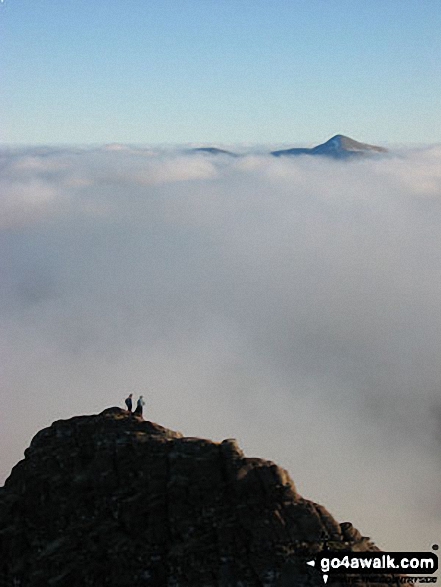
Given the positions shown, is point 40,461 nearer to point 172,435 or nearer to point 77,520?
point 77,520

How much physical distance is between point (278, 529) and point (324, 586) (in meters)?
5.71

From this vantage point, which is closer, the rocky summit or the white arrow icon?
the white arrow icon

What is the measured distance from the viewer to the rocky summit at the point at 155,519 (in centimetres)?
4541

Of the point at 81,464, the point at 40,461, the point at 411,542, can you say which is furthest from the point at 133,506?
the point at 411,542

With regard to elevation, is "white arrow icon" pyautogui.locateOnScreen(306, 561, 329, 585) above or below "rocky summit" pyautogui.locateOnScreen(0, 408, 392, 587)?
below

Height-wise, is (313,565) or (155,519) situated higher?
(155,519)

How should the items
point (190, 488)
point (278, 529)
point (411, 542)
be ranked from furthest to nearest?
point (411, 542)
point (190, 488)
point (278, 529)

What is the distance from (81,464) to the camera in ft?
178

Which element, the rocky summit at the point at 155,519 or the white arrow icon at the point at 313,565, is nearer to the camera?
the white arrow icon at the point at 313,565

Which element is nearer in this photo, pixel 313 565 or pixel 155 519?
pixel 313 565

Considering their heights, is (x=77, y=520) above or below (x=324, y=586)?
above

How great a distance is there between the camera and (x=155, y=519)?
1935 inches

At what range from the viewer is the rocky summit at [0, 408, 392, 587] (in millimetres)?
45406

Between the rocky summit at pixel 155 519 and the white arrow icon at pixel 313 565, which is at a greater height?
the rocky summit at pixel 155 519
